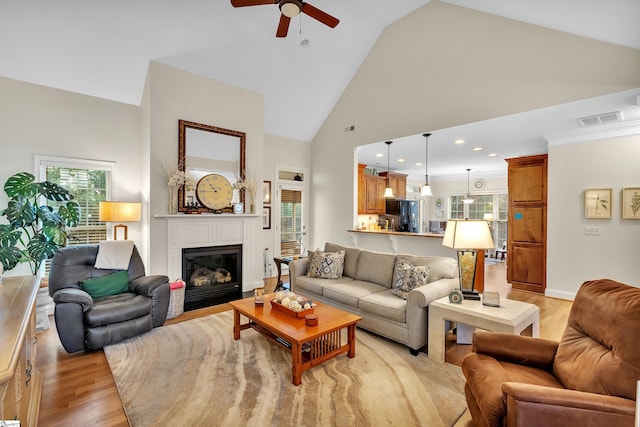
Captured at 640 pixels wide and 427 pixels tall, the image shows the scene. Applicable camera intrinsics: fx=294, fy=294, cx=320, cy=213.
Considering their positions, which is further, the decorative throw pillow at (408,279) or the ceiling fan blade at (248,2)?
the decorative throw pillow at (408,279)

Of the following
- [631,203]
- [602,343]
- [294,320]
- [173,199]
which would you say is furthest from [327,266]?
[631,203]

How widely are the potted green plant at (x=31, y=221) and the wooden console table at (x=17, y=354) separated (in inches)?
58.1

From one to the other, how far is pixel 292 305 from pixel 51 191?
135 inches

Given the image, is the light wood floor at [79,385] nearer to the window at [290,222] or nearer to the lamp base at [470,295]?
the lamp base at [470,295]

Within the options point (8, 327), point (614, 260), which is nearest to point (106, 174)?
point (8, 327)

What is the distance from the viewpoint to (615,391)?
52.4 inches

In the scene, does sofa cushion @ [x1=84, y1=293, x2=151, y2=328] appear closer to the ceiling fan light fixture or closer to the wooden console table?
the wooden console table

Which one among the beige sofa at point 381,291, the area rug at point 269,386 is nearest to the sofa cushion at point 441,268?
the beige sofa at point 381,291

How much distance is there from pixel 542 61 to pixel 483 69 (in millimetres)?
641

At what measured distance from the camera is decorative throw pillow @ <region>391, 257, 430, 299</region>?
3.20 m

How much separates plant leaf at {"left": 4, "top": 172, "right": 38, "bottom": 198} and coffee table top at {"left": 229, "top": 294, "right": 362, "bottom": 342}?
2933mm

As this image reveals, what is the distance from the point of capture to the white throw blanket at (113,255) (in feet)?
11.0

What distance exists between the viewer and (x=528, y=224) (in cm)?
544

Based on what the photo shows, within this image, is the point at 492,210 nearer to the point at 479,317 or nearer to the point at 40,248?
the point at 479,317
